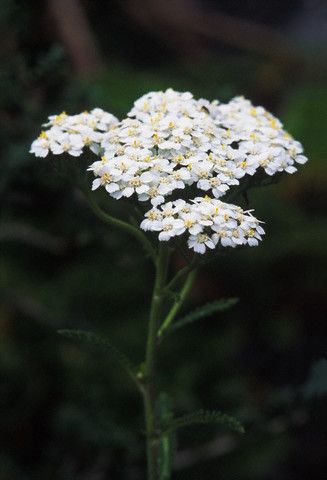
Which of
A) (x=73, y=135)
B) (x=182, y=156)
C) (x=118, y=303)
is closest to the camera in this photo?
(x=182, y=156)

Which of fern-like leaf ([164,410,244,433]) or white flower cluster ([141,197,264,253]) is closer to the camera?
white flower cluster ([141,197,264,253])

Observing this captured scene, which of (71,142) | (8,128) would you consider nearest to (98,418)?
(8,128)

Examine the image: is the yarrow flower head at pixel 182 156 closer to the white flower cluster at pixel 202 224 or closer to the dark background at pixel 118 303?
the white flower cluster at pixel 202 224

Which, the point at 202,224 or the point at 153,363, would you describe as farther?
the point at 153,363

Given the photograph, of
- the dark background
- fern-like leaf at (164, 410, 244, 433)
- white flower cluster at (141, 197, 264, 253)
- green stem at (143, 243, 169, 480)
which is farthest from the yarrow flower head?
the dark background

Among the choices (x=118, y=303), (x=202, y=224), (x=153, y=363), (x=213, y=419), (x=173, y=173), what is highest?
(x=118, y=303)

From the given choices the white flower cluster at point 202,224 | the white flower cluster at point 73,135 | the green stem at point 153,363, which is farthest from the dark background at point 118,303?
the white flower cluster at point 202,224

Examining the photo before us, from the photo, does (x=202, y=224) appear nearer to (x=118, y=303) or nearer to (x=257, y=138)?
(x=257, y=138)

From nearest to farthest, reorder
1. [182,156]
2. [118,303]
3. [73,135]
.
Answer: [182,156] → [73,135] → [118,303]

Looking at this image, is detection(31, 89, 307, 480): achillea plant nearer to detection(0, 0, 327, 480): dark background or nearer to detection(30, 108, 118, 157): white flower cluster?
detection(30, 108, 118, 157): white flower cluster

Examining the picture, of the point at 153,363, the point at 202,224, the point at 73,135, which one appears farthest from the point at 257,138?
the point at 153,363
